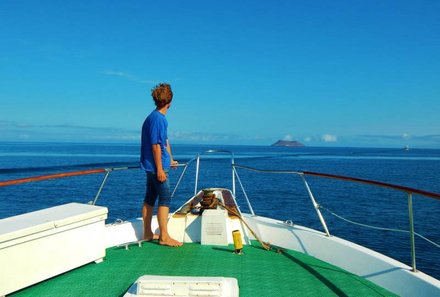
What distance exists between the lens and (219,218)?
13.9 ft

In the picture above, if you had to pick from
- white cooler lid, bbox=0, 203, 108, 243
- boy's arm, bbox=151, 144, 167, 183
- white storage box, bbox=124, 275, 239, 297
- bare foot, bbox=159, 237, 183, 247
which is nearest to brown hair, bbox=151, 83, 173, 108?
boy's arm, bbox=151, 144, 167, 183

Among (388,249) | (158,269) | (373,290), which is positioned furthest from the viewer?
(388,249)

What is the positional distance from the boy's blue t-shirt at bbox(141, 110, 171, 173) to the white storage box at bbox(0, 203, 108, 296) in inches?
27.3

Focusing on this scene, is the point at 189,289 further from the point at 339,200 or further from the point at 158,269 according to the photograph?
the point at 339,200

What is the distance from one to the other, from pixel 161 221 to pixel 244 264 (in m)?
1.06

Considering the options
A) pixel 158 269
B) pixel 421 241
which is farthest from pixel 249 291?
pixel 421 241

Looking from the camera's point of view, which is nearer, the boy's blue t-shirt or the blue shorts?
the boy's blue t-shirt

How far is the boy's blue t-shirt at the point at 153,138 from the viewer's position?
3.81 metres

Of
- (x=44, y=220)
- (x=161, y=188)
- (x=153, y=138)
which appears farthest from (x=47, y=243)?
(x=153, y=138)

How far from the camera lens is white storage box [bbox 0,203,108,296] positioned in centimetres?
279

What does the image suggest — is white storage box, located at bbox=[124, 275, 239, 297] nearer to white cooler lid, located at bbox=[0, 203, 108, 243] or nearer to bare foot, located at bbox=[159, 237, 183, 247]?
white cooler lid, located at bbox=[0, 203, 108, 243]

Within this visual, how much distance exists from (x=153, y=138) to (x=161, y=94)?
492mm

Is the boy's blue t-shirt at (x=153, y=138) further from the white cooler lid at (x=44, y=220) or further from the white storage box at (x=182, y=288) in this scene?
the white storage box at (x=182, y=288)

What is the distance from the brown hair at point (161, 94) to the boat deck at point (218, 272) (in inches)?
63.8
